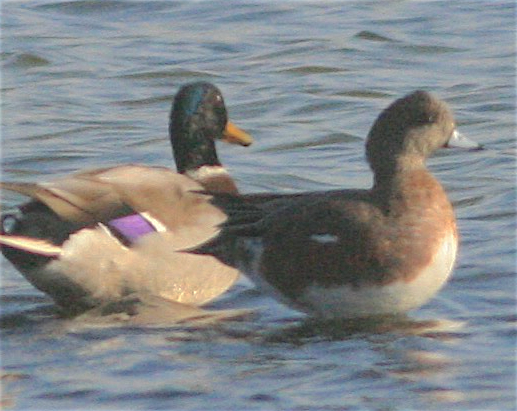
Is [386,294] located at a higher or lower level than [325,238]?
lower

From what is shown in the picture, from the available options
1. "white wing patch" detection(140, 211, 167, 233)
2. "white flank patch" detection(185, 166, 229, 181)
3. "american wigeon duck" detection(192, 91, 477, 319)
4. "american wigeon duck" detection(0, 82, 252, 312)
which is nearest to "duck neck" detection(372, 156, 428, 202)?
"american wigeon duck" detection(192, 91, 477, 319)

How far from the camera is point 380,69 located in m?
14.2

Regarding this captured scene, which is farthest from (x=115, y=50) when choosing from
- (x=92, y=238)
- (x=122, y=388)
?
(x=122, y=388)

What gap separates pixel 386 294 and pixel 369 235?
0.89 ft

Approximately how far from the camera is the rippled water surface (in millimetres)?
6941

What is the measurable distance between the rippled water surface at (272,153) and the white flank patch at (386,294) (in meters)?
0.17

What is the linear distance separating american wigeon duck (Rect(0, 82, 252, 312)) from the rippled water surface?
221 millimetres

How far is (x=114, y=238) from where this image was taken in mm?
7977

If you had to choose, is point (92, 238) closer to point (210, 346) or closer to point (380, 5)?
point (210, 346)

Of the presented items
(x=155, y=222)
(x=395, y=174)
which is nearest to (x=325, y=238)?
(x=395, y=174)

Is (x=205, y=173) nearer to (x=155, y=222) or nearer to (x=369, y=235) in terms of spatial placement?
(x=155, y=222)

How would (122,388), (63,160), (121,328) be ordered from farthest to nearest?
(63,160) < (121,328) < (122,388)

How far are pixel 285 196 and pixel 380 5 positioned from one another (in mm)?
8774

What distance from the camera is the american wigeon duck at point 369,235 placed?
7.36 meters
